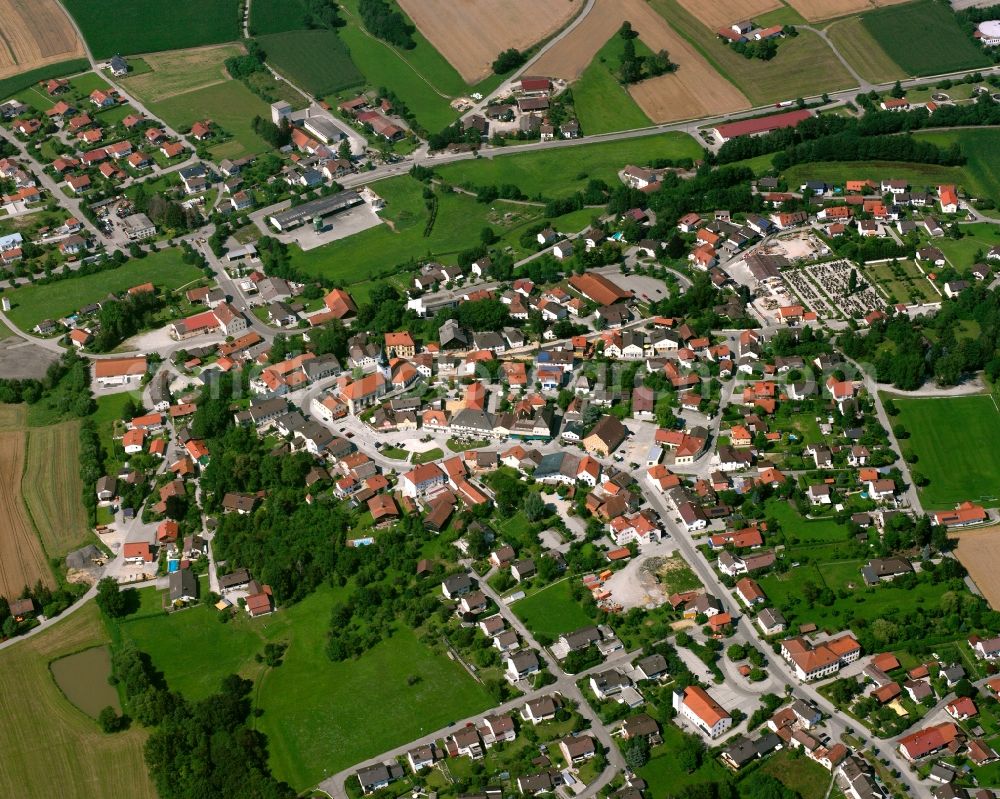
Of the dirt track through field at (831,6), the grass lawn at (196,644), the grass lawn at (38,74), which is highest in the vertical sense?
the dirt track through field at (831,6)

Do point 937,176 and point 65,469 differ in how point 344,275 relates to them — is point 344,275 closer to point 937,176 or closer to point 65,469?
point 65,469

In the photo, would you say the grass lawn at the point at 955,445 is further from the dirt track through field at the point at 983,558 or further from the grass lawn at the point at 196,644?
the grass lawn at the point at 196,644

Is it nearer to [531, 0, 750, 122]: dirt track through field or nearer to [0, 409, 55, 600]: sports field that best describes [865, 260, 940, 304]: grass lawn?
[531, 0, 750, 122]: dirt track through field

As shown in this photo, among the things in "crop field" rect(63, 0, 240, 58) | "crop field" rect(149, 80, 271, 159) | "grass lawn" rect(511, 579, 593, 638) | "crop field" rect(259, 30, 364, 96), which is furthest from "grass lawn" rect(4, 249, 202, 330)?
"grass lawn" rect(511, 579, 593, 638)

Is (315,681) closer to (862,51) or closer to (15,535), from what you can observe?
(15,535)

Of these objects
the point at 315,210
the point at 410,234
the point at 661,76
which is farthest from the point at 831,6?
the point at 315,210

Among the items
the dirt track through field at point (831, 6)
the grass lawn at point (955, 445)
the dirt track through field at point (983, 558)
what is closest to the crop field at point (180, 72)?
the dirt track through field at point (831, 6)

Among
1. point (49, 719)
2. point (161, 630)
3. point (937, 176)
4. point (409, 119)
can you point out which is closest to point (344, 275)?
point (409, 119)
